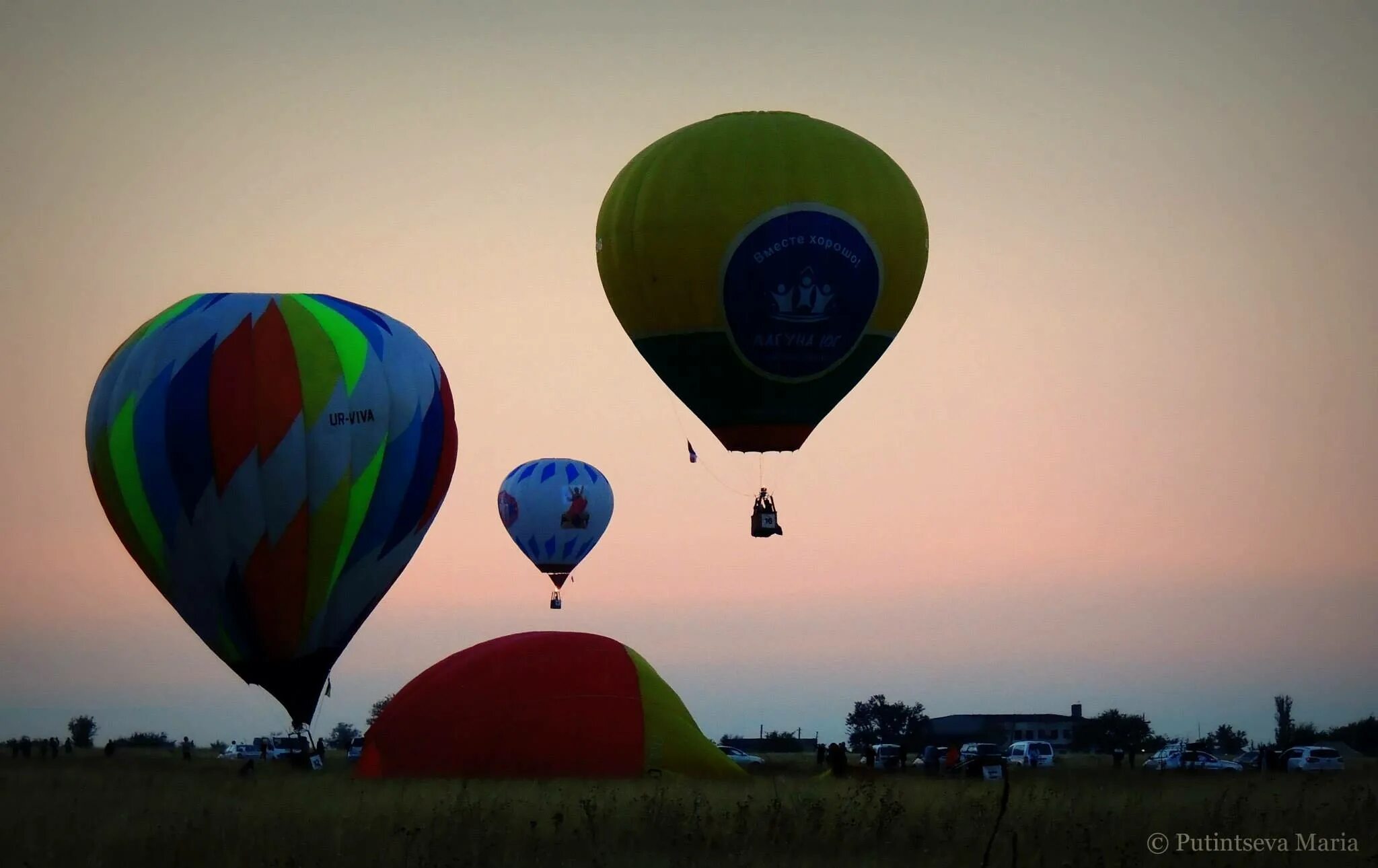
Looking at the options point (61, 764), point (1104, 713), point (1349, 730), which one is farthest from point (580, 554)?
point (1104, 713)

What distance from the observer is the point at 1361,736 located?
83562mm

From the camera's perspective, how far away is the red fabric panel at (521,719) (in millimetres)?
28500

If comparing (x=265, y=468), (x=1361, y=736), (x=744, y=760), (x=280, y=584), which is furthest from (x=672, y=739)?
(x=1361, y=736)

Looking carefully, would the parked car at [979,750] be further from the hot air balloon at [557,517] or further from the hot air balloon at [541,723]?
the hot air balloon at [541,723]

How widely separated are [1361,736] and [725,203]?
61281mm

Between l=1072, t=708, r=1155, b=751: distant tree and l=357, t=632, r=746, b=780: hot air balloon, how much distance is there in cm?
6594

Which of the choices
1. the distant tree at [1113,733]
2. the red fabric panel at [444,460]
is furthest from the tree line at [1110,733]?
the red fabric panel at [444,460]

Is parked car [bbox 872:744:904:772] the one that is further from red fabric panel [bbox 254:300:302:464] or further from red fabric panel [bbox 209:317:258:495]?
red fabric panel [bbox 209:317:258:495]

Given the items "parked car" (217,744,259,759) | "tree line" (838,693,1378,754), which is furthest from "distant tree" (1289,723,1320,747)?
"parked car" (217,744,259,759)

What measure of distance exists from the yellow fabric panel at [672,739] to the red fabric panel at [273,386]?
25.3 feet

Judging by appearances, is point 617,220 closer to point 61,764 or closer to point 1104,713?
point 61,764

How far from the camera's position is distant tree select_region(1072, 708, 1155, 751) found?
3757 inches

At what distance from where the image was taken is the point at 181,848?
1850 centimetres

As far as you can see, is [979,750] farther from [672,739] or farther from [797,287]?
[672,739]
